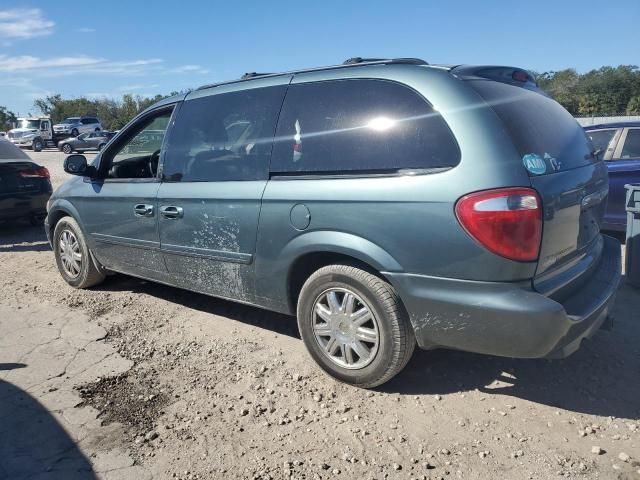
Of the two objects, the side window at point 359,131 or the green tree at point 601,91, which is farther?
the green tree at point 601,91

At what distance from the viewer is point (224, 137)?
366 cm

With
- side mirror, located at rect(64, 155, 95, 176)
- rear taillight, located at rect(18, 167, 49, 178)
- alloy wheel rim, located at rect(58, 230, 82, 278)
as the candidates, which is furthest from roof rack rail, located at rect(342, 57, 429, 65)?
rear taillight, located at rect(18, 167, 49, 178)

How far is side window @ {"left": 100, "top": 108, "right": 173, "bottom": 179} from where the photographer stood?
4312 mm

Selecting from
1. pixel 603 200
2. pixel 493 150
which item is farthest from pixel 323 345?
pixel 603 200

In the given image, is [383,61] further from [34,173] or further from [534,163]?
[34,173]

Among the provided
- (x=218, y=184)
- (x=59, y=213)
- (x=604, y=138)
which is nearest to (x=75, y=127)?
(x=59, y=213)

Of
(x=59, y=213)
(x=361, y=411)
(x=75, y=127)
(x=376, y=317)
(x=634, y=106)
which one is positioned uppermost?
(x=634, y=106)

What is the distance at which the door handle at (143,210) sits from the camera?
13.4 ft

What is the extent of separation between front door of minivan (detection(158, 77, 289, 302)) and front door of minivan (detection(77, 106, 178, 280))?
0.66 ft

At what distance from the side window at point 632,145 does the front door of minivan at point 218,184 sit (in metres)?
4.97

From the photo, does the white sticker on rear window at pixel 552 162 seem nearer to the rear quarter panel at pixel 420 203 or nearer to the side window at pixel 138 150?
the rear quarter panel at pixel 420 203

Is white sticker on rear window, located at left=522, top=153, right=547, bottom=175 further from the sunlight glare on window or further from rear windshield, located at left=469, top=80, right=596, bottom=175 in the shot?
the sunlight glare on window

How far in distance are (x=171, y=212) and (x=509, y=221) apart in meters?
2.51

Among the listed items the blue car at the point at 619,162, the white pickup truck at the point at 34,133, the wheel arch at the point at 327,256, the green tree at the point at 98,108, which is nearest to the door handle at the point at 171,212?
the wheel arch at the point at 327,256
